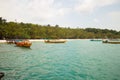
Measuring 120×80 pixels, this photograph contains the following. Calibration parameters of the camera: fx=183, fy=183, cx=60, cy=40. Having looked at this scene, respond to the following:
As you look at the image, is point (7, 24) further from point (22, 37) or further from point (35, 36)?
point (35, 36)

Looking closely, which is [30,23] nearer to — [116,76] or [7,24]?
[7,24]

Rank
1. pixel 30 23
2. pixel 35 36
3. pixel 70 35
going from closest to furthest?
Result: pixel 35 36 < pixel 30 23 < pixel 70 35

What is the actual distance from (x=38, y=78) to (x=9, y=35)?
9854cm

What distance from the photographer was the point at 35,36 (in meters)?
143

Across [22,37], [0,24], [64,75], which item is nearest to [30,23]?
[22,37]

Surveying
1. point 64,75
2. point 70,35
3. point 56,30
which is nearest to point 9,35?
point 56,30

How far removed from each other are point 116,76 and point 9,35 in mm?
100877

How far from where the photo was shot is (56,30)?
17200cm

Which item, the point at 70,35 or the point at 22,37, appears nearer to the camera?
the point at 22,37

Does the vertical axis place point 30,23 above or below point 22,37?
above

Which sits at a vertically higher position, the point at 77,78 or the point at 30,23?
the point at 30,23

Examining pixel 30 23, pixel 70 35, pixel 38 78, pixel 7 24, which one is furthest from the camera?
pixel 70 35

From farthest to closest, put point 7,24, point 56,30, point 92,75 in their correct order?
point 56,30, point 7,24, point 92,75

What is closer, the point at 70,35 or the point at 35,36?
the point at 35,36
